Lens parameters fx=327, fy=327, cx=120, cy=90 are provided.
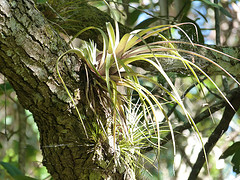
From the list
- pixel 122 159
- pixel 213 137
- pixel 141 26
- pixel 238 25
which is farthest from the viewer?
pixel 238 25

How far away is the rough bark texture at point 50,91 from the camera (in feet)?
2.48

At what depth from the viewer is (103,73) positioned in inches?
35.2

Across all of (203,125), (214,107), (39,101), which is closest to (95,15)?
(39,101)

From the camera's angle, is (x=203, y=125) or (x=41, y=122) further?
(x=203, y=125)

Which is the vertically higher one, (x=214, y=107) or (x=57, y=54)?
(x=57, y=54)

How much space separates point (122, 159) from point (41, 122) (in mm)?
246

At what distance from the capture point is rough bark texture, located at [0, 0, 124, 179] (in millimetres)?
755

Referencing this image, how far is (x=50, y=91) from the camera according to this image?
81 centimetres

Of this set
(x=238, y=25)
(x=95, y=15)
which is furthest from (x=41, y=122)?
(x=238, y=25)

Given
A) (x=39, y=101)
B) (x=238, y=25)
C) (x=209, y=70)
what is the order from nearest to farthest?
(x=39, y=101), (x=209, y=70), (x=238, y=25)

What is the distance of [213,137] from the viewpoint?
5.18 ft

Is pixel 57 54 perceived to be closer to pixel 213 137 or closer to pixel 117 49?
pixel 117 49

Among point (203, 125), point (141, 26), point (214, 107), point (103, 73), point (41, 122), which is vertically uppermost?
point (141, 26)

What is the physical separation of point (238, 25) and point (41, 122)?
3280 millimetres
